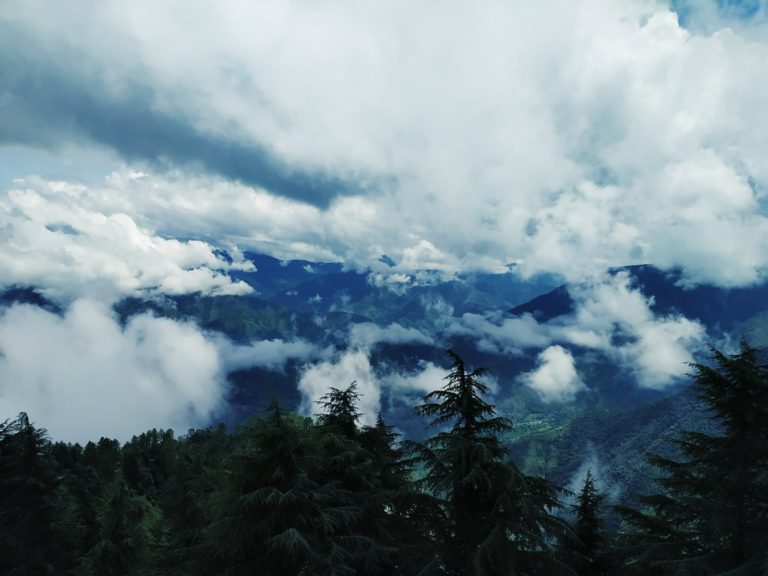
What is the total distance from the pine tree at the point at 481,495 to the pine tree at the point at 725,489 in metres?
4.63

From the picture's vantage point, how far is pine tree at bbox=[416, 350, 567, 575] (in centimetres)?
1098

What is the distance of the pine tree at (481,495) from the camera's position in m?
11.0

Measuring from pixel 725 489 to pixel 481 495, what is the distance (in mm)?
7173

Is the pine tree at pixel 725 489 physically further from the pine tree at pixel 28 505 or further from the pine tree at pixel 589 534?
the pine tree at pixel 28 505

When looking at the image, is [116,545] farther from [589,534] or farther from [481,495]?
[589,534]

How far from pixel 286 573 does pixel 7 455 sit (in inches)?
858

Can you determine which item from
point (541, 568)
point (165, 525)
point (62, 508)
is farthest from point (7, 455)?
point (165, 525)

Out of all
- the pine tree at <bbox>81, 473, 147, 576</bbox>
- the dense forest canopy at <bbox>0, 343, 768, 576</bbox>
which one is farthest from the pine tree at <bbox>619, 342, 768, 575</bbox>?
the pine tree at <bbox>81, 473, 147, 576</bbox>

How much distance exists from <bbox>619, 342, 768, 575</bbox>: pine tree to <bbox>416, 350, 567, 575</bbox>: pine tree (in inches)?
182

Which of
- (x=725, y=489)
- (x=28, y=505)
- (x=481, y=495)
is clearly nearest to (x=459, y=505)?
(x=481, y=495)

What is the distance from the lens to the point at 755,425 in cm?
1267

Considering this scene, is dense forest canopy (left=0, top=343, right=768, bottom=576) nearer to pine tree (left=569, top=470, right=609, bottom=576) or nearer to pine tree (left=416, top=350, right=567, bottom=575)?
pine tree (left=416, top=350, right=567, bottom=575)

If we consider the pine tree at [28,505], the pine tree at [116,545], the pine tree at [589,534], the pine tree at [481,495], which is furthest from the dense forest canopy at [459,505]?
the pine tree at [116,545]

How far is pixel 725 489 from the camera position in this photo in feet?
40.5
